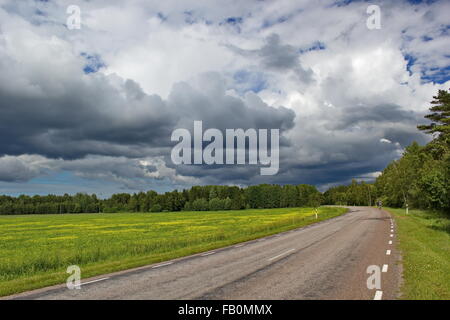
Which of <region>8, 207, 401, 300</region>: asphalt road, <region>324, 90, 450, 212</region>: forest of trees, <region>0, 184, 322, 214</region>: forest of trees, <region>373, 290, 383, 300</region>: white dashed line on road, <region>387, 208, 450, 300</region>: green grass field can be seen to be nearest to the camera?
<region>373, 290, 383, 300</region>: white dashed line on road

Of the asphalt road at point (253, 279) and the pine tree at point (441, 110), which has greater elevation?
the pine tree at point (441, 110)

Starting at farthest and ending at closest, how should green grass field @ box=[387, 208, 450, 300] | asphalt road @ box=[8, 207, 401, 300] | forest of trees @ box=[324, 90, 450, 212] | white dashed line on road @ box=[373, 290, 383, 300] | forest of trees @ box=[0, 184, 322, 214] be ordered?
forest of trees @ box=[0, 184, 322, 214]
forest of trees @ box=[324, 90, 450, 212]
asphalt road @ box=[8, 207, 401, 300]
green grass field @ box=[387, 208, 450, 300]
white dashed line on road @ box=[373, 290, 383, 300]

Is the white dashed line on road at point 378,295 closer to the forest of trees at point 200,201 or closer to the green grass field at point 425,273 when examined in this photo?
the green grass field at point 425,273

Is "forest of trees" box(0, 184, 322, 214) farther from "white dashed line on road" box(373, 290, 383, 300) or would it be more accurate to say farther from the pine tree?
"white dashed line on road" box(373, 290, 383, 300)

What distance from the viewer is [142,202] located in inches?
6880

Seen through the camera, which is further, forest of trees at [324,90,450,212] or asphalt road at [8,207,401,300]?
forest of trees at [324,90,450,212]

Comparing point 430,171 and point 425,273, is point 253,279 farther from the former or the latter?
point 430,171

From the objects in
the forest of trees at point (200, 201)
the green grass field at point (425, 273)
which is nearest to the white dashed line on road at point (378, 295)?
the green grass field at point (425, 273)

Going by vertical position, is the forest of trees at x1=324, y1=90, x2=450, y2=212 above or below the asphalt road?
above

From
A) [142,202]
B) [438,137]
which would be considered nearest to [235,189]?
[142,202]

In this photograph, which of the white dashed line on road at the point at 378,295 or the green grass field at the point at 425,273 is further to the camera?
the green grass field at the point at 425,273

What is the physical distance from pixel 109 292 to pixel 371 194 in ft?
520

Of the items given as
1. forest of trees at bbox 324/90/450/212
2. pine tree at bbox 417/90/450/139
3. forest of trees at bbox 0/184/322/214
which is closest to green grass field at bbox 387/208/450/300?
forest of trees at bbox 324/90/450/212
